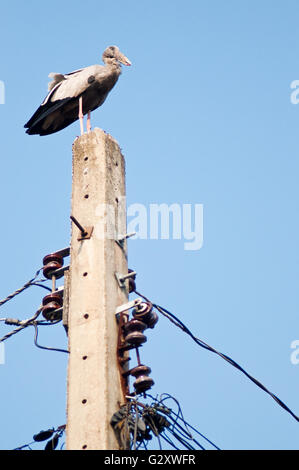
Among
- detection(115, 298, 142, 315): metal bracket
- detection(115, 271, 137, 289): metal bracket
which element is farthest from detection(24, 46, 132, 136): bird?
detection(115, 298, 142, 315): metal bracket

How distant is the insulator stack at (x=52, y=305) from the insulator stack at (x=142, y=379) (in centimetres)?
102

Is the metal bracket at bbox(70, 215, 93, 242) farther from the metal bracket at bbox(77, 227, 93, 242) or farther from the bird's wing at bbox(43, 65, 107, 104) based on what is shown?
the bird's wing at bbox(43, 65, 107, 104)

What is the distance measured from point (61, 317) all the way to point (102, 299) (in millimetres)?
813

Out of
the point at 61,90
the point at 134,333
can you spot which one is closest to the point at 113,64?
the point at 61,90

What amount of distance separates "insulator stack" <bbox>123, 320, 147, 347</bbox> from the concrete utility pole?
8 cm

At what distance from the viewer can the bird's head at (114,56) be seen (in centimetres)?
947

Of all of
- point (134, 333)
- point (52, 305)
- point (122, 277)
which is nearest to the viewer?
point (134, 333)

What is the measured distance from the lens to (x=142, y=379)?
4461 millimetres

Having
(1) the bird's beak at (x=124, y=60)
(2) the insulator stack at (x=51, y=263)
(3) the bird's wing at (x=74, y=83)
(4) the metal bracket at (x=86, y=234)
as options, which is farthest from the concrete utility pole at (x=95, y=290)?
(1) the bird's beak at (x=124, y=60)

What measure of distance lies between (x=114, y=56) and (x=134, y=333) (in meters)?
5.70

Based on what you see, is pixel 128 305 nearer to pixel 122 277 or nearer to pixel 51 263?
pixel 122 277
